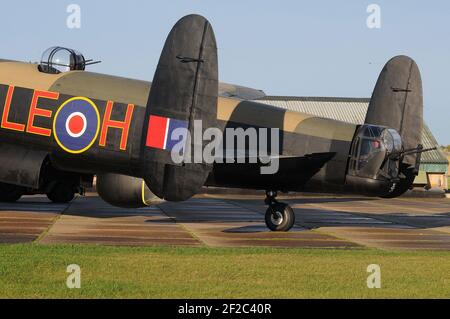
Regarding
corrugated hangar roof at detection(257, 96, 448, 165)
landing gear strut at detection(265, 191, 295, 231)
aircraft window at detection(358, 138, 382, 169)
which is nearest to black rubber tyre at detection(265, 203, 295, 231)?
landing gear strut at detection(265, 191, 295, 231)

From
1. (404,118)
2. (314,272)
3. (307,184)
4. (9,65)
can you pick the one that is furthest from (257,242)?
(9,65)

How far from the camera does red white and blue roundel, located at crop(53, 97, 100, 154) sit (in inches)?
728

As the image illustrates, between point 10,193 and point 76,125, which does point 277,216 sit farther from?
point 10,193

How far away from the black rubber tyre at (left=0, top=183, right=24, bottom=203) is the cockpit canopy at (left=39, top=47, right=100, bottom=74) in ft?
32.5

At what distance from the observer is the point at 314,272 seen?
13.6m

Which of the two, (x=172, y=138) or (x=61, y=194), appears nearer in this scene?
(x=172, y=138)

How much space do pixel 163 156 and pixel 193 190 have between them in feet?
3.19

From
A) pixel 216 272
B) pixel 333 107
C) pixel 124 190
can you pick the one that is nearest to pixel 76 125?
pixel 124 190

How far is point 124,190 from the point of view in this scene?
19.2 metres

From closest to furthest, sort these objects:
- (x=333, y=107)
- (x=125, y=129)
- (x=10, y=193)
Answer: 1. (x=125, y=129)
2. (x=10, y=193)
3. (x=333, y=107)

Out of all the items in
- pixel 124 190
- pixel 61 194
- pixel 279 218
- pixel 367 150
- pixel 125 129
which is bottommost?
pixel 279 218

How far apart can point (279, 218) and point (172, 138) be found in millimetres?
6488

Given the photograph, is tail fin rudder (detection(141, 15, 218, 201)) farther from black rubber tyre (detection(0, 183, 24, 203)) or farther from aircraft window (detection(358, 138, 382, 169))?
black rubber tyre (detection(0, 183, 24, 203))

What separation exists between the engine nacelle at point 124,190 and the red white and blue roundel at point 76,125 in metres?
1.17
